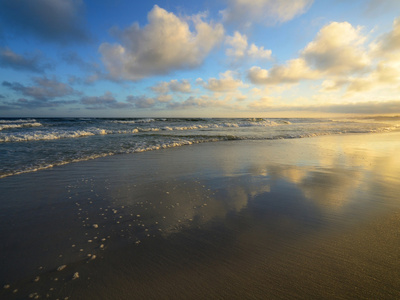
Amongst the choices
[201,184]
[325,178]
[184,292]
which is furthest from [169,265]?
[325,178]

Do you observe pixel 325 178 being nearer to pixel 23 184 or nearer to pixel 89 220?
pixel 89 220

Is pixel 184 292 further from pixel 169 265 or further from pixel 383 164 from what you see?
pixel 383 164

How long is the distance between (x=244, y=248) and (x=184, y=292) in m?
0.96

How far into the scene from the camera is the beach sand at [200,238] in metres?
2.05

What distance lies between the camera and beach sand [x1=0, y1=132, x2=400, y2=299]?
80.8 inches

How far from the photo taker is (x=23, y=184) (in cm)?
521

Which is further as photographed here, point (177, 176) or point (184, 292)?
point (177, 176)

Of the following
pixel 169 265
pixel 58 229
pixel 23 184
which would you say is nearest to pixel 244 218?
pixel 169 265

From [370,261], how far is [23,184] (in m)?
6.95

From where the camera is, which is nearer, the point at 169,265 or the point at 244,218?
the point at 169,265

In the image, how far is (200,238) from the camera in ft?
9.33

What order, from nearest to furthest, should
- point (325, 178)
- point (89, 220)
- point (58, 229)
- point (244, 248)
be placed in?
1. point (244, 248)
2. point (58, 229)
3. point (89, 220)
4. point (325, 178)

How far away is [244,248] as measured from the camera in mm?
2631

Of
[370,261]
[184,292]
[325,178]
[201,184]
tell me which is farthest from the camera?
[325,178]
